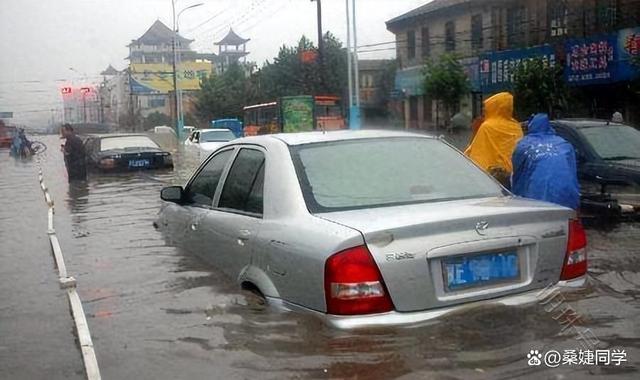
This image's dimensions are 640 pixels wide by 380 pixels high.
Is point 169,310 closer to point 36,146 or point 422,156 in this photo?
Result: point 422,156

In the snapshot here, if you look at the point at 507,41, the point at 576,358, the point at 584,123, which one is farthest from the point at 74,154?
the point at 507,41

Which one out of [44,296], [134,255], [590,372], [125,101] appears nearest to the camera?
[590,372]

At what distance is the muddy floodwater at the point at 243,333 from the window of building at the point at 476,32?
72.4ft

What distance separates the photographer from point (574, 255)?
151 inches

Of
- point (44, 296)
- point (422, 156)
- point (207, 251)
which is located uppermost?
point (422, 156)

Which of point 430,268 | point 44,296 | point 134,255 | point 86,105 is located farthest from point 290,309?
point 86,105

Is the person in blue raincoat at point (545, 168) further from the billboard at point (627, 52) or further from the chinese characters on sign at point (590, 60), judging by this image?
the chinese characters on sign at point (590, 60)

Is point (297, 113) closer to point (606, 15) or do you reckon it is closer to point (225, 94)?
point (606, 15)

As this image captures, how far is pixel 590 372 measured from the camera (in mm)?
3229

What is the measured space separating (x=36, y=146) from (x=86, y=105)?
1318 cm

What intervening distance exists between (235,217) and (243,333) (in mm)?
822

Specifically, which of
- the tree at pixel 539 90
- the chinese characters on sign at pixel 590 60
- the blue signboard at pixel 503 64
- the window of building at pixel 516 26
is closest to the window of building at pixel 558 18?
the blue signboard at pixel 503 64

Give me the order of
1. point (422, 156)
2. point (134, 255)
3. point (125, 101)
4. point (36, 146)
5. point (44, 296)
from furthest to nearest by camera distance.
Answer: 1. point (125, 101)
2. point (36, 146)
3. point (134, 255)
4. point (44, 296)
5. point (422, 156)

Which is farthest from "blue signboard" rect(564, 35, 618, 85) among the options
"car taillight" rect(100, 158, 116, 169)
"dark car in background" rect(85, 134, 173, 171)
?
"car taillight" rect(100, 158, 116, 169)
